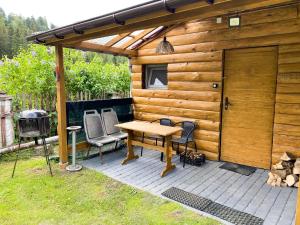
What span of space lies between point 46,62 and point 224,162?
4786mm

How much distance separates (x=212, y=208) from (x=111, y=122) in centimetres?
303

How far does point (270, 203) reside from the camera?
3.10 m

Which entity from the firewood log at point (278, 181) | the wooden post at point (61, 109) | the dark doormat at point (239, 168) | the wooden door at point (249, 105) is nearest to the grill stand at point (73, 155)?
the wooden post at point (61, 109)

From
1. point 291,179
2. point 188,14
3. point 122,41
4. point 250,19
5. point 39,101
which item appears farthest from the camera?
point 39,101

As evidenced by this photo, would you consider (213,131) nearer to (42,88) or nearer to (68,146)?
(68,146)

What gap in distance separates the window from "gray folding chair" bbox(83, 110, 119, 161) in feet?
5.02

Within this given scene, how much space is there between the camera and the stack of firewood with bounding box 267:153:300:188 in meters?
3.55

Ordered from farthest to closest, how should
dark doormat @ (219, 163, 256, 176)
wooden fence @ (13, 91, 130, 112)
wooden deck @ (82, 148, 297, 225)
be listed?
wooden fence @ (13, 91, 130, 112) → dark doormat @ (219, 163, 256, 176) → wooden deck @ (82, 148, 297, 225)

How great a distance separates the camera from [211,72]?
459 cm

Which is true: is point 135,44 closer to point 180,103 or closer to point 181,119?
point 180,103

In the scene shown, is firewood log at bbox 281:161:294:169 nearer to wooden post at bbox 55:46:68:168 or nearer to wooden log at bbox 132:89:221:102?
wooden log at bbox 132:89:221:102

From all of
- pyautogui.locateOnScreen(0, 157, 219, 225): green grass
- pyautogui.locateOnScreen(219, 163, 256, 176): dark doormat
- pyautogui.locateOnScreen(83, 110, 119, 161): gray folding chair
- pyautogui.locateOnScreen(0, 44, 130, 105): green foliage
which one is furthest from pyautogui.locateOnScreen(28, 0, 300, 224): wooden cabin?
pyautogui.locateOnScreen(0, 44, 130, 105): green foliage

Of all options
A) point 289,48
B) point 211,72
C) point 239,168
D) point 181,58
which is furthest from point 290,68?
point 181,58

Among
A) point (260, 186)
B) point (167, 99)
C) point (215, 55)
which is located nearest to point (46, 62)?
point (167, 99)
